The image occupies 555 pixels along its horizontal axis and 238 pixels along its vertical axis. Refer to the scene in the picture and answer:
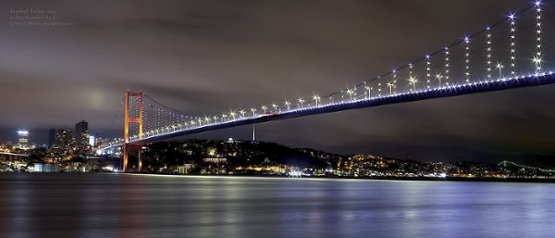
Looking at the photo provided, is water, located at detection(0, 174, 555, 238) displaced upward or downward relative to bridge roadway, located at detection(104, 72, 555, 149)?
downward

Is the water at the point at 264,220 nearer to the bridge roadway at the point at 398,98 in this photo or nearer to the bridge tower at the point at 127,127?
the bridge roadway at the point at 398,98

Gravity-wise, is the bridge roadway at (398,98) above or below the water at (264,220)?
above

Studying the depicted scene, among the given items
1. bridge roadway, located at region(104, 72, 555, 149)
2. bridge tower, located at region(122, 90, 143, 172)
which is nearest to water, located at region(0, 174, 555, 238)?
bridge roadway, located at region(104, 72, 555, 149)

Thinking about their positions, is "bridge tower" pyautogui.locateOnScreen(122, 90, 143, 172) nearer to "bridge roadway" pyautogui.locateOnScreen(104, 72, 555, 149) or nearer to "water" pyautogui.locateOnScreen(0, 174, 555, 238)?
"bridge roadway" pyautogui.locateOnScreen(104, 72, 555, 149)

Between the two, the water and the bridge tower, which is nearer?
the water

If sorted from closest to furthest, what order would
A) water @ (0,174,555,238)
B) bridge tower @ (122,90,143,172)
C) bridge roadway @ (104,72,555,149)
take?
water @ (0,174,555,238), bridge roadway @ (104,72,555,149), bridge tower @ (122,90,143,172)

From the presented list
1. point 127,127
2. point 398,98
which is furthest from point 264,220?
point 127,127

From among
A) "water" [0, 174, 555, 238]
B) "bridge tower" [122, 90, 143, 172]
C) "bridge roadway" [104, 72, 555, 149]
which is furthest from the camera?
"bridge tower" [122, 90, 143, 172]

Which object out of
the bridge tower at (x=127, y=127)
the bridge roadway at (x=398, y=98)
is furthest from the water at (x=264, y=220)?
the bridge tower at (x=127, y=127)

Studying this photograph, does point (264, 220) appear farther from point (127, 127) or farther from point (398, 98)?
point (127, 127)
